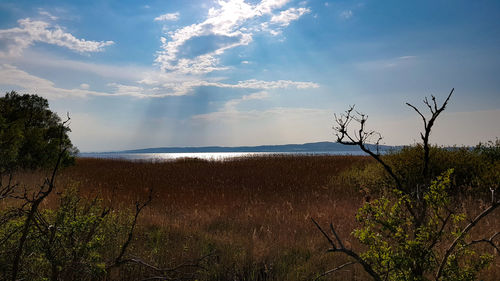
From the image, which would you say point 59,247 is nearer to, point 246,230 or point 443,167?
point 246,230

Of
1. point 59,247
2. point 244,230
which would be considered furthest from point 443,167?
point 59,247

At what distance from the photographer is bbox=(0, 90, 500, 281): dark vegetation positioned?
2.20m

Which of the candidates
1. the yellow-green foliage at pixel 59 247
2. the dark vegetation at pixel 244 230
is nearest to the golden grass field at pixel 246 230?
the dark vegetation at pixel 244 230

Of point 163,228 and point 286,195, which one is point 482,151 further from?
point 163,228

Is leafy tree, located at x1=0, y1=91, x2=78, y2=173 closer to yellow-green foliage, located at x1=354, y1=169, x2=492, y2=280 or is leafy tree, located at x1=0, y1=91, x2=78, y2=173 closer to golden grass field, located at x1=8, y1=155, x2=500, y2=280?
golden grass field, located at x1=8, y1=155, x2=500, y2=280

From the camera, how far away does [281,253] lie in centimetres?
510

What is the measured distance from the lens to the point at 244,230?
21.2ft

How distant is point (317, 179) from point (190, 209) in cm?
669

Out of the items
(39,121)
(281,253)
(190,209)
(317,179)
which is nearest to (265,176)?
(317,179)

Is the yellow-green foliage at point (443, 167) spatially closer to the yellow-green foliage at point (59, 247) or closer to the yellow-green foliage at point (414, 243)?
the yellow-green foliage at point (414, 243)

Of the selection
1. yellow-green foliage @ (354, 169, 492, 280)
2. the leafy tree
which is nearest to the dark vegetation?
yellow-green foliage @ (354, 169, 492, 280)

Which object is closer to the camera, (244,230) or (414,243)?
(414,243)

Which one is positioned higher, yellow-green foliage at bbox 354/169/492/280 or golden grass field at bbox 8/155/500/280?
yellow-green foliage at bbox 354/169/492/280

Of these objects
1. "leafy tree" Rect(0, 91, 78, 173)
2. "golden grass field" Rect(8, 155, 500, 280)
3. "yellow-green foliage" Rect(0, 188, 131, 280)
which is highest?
"leafy tree" Rect(0, 91, 78, 173)
